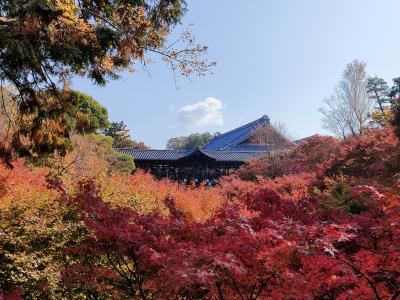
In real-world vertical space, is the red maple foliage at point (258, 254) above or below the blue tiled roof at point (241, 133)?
below

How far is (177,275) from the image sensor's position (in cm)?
256

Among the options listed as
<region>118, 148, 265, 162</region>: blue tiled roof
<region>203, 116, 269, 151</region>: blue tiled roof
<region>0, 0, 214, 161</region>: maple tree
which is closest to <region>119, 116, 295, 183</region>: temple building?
<region>118, 148, 265, 162</region>: blue tiled roof

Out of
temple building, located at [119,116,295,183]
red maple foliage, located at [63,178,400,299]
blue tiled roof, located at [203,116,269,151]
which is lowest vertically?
red maple foliage, located at [63,178,400,299]

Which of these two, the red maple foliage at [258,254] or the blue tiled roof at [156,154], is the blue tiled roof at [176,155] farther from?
the red maple foliage at [258,254]

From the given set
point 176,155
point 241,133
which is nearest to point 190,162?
point 176,155

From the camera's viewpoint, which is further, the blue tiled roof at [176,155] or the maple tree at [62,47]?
the blue tiled roof at [176,155]

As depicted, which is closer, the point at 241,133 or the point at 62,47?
the point at 62,47

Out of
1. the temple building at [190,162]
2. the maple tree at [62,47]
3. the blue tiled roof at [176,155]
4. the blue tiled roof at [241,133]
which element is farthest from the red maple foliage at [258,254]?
the blue tiled roof at [241,133]

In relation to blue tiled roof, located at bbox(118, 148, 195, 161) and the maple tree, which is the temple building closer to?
blue tiled roof, located at bbox(118, 148, 195, 161)

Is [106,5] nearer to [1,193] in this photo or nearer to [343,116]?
[1,193]

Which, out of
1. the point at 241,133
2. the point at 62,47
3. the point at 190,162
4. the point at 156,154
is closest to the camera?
the point at 62,47

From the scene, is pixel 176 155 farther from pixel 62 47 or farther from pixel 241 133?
pixel 62 47

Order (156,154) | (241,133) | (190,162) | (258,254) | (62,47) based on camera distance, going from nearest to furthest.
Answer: (258,254) → (62,47) → (190,162) → (156,154) → (241,133)

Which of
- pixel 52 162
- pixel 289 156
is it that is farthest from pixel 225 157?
pixel 52 162
